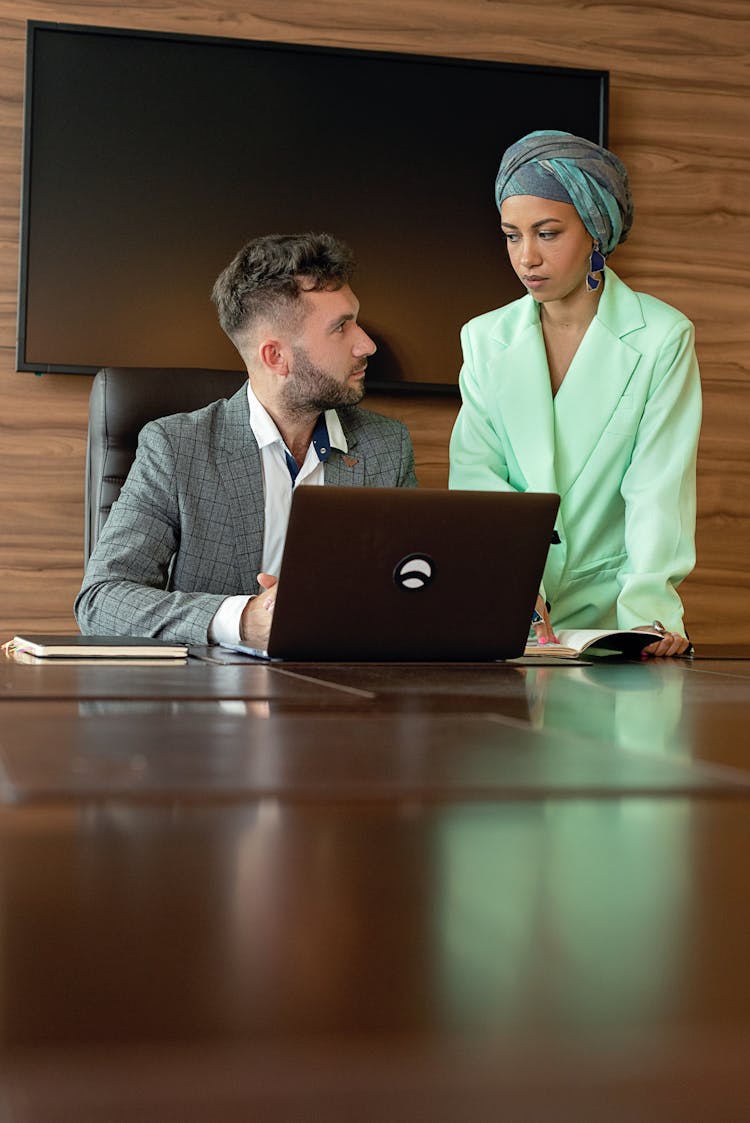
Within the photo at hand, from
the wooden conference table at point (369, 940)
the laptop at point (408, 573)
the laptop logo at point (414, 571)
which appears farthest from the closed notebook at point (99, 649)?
the wooden conference table at point (369, 940)

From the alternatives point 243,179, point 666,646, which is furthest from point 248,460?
point 243,179

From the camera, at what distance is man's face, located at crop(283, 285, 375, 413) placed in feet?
7.04

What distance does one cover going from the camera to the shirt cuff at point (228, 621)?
62.2 inches

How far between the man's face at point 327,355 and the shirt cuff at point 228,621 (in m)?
0.62

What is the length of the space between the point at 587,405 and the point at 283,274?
652 millimetres

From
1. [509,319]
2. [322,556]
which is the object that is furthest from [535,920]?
[509,319]

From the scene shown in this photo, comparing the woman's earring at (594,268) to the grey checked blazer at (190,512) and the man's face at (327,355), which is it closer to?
the man's face at (327,355)

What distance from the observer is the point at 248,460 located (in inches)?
80.2

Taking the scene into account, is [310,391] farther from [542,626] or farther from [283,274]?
[542,626]

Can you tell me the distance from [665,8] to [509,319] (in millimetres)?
1527

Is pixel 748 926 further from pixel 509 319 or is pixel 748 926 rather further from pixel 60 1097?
pixel 509 319

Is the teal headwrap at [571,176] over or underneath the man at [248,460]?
over

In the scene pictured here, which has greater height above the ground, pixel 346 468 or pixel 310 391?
pixel 310 391

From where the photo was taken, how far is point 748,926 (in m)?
0.29
